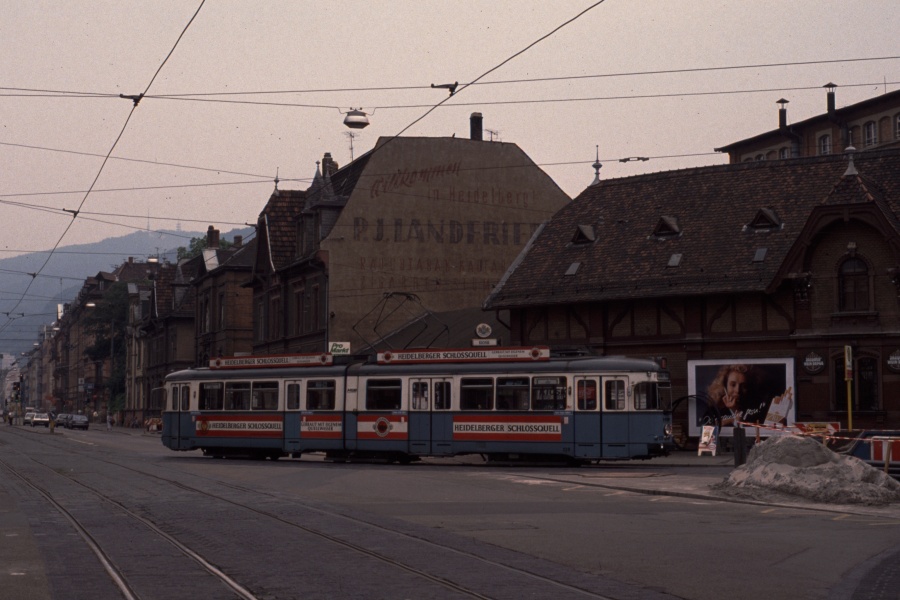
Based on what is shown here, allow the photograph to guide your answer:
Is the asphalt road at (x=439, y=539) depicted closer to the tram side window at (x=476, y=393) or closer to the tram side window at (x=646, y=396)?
the tram side window at (x=646, y=396)

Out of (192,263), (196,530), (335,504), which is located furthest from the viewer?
(192,263)

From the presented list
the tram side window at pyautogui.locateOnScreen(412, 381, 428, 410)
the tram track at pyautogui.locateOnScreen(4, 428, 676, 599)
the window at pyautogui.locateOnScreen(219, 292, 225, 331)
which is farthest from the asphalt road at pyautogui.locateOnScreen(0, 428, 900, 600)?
the window at pyautogui.locateOnScreen(219, 292, 225, 331)

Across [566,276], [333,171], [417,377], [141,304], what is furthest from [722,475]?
[141,304]

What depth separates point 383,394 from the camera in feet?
110

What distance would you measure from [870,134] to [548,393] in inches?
1914

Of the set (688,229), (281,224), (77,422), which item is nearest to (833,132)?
(281,224)

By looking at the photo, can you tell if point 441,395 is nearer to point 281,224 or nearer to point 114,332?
point 281,224

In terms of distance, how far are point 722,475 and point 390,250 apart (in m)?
29.1

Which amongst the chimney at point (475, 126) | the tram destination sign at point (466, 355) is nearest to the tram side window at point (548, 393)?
the tram destination sign at point (466, 355)

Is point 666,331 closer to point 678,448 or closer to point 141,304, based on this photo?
point 678,448

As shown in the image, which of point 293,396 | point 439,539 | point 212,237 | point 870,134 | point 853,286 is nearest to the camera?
point 439,539

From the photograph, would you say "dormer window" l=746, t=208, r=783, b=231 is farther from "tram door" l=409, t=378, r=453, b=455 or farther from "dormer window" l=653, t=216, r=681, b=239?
"tram door" l=409, t=378, r=453, b=455

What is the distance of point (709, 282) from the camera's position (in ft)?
130

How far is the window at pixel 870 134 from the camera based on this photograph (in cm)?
7238
